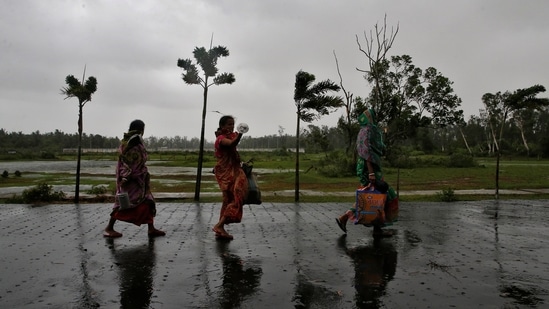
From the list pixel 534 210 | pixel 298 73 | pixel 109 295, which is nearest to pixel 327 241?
pixel 109 295

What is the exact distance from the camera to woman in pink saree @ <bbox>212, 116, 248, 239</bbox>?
634 cm

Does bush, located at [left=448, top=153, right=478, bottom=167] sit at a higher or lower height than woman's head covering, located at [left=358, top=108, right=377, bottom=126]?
lower

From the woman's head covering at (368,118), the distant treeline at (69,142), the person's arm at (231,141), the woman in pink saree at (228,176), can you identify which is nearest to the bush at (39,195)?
the woman in pink saree at (228,176)

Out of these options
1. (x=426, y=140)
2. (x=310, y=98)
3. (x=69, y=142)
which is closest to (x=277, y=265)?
(x=310, y=98)

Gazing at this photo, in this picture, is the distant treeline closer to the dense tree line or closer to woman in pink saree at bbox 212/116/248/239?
the dense tree line

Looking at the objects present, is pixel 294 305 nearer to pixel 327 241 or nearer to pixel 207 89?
pixel 327 241

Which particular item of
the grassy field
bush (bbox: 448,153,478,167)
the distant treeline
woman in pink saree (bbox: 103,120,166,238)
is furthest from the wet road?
the distant treeline

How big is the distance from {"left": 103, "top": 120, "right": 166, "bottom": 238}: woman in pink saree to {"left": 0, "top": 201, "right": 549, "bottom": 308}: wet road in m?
0.33

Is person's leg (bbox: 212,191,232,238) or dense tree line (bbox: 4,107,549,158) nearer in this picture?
person's leg (bbox: 212,191,232,238)

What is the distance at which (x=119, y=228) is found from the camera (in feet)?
24.4

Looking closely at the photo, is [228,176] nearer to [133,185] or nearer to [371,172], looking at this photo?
[133,185]

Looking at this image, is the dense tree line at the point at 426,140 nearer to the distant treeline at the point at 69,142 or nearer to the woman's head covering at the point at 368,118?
the distant treeline at the point at 69,142

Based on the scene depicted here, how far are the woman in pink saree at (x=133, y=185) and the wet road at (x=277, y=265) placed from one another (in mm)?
326

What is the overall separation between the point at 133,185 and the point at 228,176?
1.48 metres
